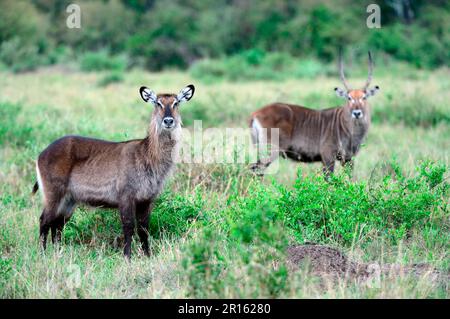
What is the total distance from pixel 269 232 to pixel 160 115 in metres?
1.90

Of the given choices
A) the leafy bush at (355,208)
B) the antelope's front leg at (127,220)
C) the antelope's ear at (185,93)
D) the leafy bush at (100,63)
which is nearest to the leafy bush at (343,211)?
the leafy bush at (355,208)

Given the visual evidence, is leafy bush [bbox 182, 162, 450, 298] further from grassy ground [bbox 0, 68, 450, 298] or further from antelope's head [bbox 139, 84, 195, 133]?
antelope's head [bbox 139, 84, 195, 133]

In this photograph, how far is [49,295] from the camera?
4.01 m

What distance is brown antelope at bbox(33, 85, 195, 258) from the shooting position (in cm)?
517

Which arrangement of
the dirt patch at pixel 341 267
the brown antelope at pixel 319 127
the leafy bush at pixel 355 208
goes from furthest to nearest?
the brown antelope at pixel 319 127 < the leafy bush at pixel 355 208 < the dirt patch at pixel 341 267

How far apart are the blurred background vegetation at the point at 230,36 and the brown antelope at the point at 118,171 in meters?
11.8

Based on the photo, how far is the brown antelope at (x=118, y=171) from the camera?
5168 millimetres

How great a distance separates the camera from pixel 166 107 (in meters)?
5.21

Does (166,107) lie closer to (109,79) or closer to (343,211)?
(343,211)

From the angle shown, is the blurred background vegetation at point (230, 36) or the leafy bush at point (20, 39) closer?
the blurred background vegetation at point (230, 36)

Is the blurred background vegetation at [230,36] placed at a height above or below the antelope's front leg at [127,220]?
above

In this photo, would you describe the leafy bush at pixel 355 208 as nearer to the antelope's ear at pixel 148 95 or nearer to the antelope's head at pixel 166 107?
the antelope's head at pixel 166 107

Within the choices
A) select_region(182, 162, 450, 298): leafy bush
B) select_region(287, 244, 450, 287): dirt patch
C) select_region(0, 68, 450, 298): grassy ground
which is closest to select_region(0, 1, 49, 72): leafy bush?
select_region(0, 68, 450, 298): grassy ground

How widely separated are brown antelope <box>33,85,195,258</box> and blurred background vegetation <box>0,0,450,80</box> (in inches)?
464
